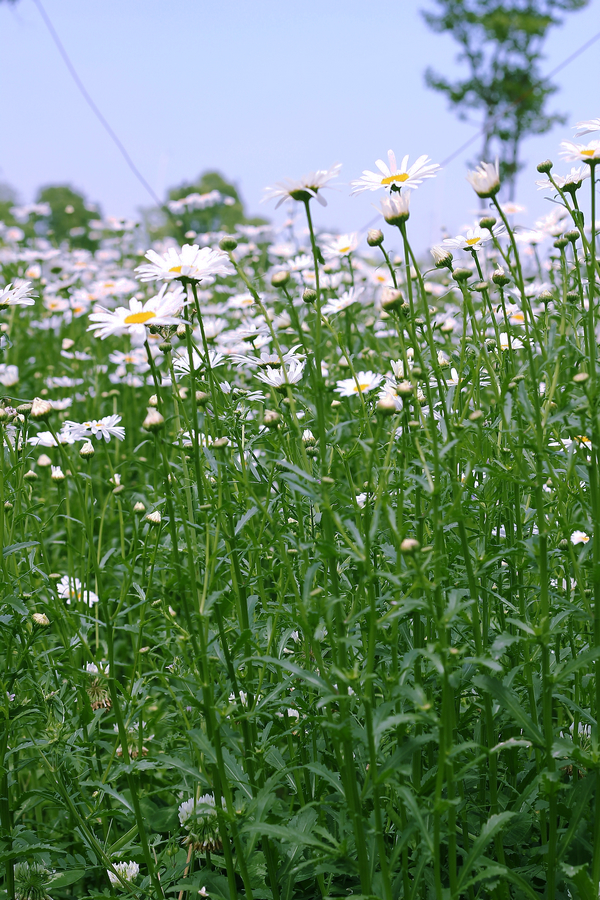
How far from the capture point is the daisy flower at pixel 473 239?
2.25m

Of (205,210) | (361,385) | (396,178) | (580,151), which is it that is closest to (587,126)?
(580,151)

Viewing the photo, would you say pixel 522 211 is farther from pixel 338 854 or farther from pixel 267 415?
pixel 338 854

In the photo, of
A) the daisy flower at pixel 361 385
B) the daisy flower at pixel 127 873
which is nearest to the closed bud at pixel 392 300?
the daisy flower at pixel 361 385

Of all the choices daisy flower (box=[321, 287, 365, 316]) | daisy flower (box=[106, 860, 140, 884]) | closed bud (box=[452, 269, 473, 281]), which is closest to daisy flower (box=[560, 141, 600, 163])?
closed bud (box=[452, 269, 473, 281])

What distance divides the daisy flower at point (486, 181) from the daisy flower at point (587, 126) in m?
0.33

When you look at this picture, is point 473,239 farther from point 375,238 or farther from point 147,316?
point 147,316

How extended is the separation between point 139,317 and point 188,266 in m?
0.19

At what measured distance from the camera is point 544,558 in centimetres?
160

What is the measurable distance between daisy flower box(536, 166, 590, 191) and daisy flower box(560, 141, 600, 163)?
80 mm

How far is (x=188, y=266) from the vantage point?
184cm

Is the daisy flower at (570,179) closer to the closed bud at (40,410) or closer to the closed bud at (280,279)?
the closed bud at (280,279)

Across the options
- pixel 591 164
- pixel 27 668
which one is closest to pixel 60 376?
pixel 27 668

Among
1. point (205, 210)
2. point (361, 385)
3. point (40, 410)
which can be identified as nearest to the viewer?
point (40, 410)

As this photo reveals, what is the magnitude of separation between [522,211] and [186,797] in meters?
5.64
